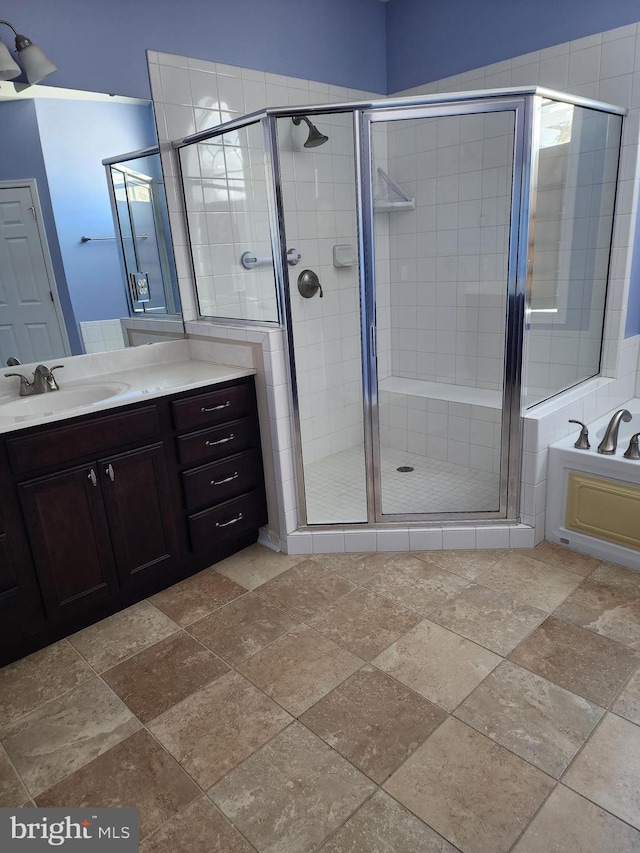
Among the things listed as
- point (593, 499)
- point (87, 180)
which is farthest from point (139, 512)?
point (593, 499)

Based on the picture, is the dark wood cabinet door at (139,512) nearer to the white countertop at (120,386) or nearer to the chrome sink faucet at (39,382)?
the white countertop at (120,386)

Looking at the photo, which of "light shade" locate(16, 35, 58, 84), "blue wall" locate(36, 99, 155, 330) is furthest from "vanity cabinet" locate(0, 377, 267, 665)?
"light shade" locate(16, 35, 58, 84)

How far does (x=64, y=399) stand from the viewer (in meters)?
2.31

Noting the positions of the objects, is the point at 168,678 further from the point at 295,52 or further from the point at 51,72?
the point at 295,52

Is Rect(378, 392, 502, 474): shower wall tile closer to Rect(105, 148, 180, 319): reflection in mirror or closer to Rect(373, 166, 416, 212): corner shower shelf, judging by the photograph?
Rect(373, 166, 416, 212): corner shower shelf

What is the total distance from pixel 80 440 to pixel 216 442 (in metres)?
0.58

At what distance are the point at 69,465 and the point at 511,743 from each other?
164 cm

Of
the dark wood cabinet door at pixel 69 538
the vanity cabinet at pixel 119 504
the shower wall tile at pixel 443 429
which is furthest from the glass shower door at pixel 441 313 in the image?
the dark wood cabinet door at pixel 69 538

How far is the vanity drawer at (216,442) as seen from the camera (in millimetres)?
2361

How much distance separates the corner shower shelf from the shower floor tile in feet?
3.77

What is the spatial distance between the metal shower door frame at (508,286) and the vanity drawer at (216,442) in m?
0.54

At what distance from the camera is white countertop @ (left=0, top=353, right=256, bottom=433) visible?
6.48ft

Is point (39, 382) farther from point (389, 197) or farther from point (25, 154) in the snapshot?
point (389, 197)

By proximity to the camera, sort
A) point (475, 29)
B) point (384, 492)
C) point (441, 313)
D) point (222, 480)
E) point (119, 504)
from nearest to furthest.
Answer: point (119, 504), point (222, 480), point (384, 492), point (475, 29), point (441, 313)
